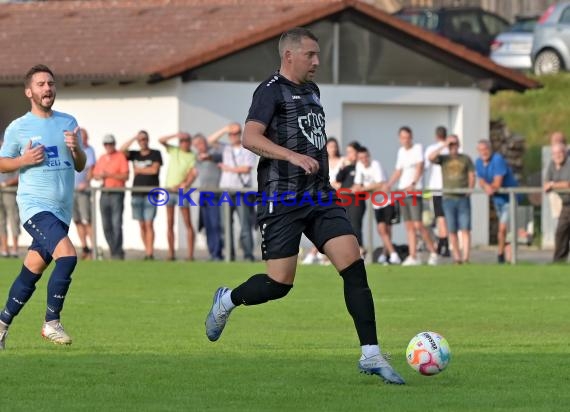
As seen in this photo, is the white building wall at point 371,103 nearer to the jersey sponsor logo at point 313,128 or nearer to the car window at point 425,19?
the car window at point 425,19

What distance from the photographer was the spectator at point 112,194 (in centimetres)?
2506

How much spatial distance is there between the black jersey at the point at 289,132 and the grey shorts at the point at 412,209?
→ 45.0 feet

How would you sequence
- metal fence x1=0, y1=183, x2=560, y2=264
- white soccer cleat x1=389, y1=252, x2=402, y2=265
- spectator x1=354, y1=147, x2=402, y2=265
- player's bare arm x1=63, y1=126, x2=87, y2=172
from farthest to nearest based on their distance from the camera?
white soccer cleat x1=389, y1=252, x2=402, y2=265 → spectator x1=354, y1=147, x2=402, y2=265 → metal fence x1=0, y1=183, x2=560, y2=264 → player's bare arm x1=63, y1=126, x2=87, y2=172

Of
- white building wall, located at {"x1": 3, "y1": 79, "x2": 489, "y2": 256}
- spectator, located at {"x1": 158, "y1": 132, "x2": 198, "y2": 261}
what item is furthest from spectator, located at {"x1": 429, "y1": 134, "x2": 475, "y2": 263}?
spectator, located at {"x1": 158, "y1": 132, "x2": 198, "y2": 261}

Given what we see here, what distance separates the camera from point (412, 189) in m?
24.1

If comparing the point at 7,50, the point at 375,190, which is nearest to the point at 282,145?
the point at 375,190

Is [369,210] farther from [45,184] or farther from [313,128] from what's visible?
[313,128]

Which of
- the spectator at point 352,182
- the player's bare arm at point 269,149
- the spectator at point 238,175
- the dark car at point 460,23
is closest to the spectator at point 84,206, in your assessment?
the spectator at point 238,175

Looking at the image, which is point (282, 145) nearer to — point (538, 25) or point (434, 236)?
point (434, 236)

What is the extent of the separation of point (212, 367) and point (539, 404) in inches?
104

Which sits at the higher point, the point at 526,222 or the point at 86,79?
the point at 86,79

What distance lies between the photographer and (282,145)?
10266 mm

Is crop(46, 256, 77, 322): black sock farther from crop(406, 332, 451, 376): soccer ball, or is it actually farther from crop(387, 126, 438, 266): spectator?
crop(387, 126, 438, 266): spectator

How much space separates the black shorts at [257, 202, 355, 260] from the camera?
10.3 meters
